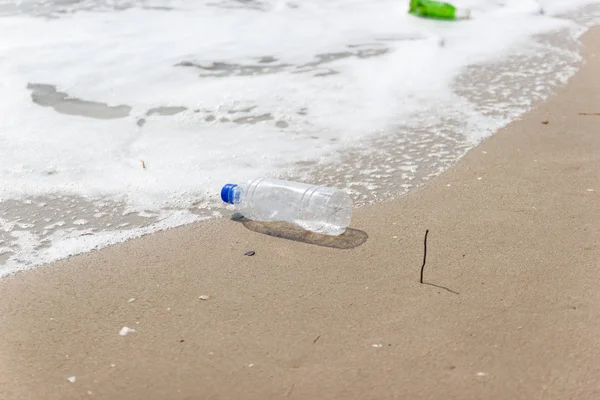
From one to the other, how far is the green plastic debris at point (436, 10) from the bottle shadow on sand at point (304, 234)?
4667 millimetres

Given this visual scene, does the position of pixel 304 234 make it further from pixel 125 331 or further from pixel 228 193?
pixel 125 331

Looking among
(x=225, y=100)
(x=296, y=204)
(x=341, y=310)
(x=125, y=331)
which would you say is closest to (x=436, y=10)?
(x=225, y=100)

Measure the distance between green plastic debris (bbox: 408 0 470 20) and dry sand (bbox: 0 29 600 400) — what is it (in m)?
4.21

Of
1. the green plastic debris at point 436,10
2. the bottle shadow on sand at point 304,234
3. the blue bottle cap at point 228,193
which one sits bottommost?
the bottle shadow on sand at point 304,234

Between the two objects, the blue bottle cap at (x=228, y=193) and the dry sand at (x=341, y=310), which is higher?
the blue bottle cap at (x=228, y=193)

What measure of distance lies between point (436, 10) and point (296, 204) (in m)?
4.54

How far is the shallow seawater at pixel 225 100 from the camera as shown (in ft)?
10.7

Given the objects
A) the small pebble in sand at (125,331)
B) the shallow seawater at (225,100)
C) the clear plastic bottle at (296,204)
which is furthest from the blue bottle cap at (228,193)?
the small pebble in sand at (125,331)

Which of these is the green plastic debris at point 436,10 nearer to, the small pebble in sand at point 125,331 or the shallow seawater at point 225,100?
the shallow seawater at point 225,100

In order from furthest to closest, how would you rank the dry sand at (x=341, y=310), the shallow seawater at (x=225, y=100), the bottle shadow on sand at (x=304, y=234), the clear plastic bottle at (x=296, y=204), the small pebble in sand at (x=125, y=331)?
the shallow seawater at (x=225, y=100), the clear plastic bottle at (x=296, y=204), the bottle shadow on sand at (x=304, y=234), the small pebble in sand at (x=125, y=331), the dry sand at (x=341, y=310)

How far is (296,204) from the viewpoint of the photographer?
3.08m

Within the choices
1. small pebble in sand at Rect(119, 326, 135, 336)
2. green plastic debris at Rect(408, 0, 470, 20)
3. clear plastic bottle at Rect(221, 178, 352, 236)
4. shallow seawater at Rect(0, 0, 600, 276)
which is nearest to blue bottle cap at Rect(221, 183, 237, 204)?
clear plastic bottle at Rect(221, 178, 352, 236)

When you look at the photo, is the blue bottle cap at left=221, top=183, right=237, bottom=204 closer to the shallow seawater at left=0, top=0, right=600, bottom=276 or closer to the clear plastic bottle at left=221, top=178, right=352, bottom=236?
the clear plastic bottle at left=221, top=178, right=352, bottom=236

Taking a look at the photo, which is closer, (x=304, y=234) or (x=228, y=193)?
(x=304, y=234)
